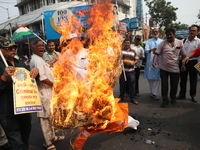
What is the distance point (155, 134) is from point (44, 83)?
2.53 metres

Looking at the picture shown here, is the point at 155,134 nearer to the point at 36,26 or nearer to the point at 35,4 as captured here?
the point at 36,26

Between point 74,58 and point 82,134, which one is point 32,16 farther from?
point 82,134

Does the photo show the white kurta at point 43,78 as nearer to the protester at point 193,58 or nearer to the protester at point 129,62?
the protester at point 129,62

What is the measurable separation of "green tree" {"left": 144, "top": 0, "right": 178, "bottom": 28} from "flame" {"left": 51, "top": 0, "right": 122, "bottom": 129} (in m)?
28.1

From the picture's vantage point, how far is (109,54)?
3.46 meters

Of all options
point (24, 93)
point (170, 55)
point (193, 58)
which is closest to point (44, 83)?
point (24, 93)

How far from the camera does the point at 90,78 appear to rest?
2.77 metres

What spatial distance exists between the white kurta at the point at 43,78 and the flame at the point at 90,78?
15cm

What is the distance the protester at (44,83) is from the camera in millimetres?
2852

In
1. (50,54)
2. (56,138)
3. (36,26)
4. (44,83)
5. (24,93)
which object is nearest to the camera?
(24,93)

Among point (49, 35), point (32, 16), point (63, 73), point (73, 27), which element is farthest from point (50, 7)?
point (63, 73)

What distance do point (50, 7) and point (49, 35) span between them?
8773mm

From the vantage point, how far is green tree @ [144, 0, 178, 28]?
28334 mm

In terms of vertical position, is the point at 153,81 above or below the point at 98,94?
below
